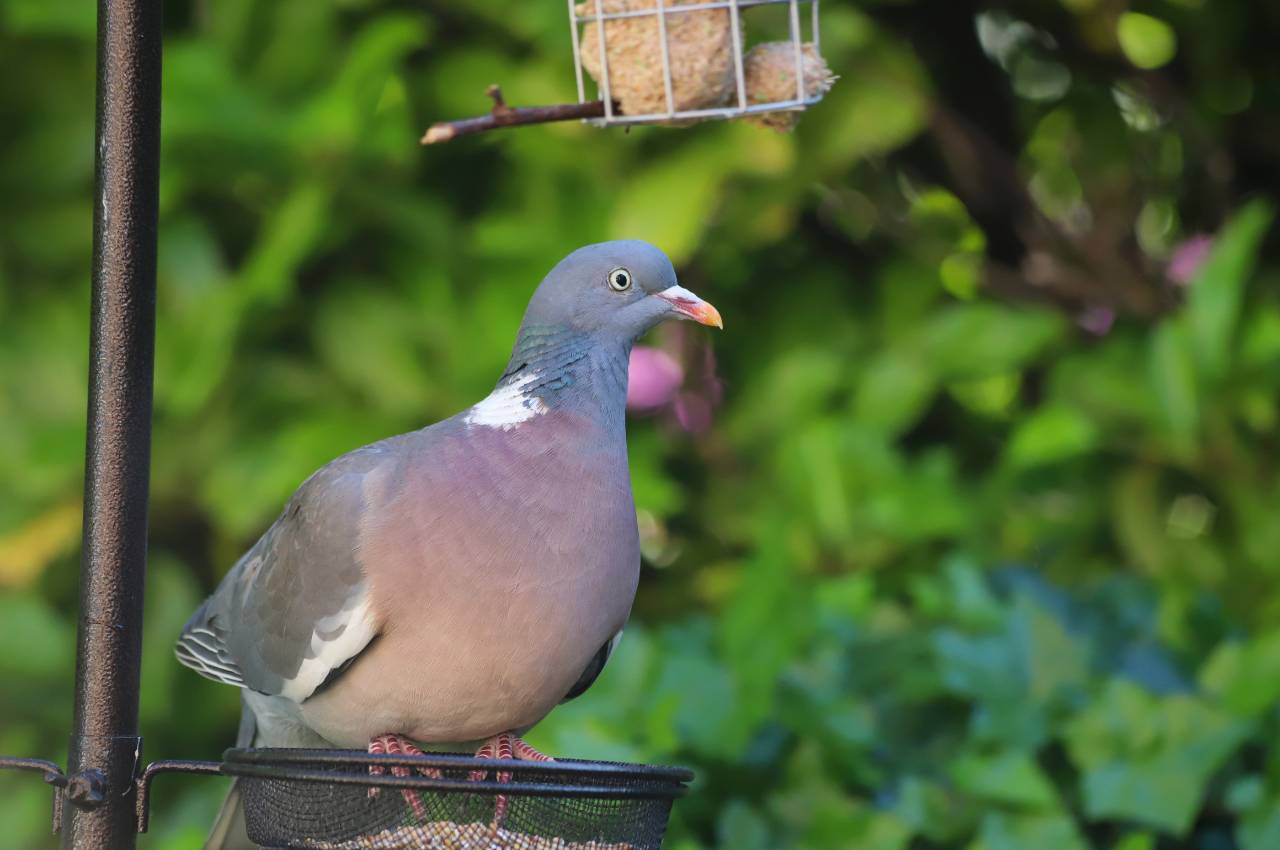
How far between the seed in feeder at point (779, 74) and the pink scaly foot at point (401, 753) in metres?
1.05

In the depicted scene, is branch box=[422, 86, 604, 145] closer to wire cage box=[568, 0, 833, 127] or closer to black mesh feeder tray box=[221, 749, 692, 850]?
wire cage box=[568, 0, 833, 127]

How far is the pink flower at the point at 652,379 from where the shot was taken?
13.4 feet

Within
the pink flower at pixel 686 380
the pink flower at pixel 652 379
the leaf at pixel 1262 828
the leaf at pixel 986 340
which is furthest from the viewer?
the pink flower at pixel 686 380

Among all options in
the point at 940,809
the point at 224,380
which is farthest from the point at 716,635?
the point at 224,380

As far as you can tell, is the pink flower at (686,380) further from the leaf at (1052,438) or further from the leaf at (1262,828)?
the leaf at (1262,828)

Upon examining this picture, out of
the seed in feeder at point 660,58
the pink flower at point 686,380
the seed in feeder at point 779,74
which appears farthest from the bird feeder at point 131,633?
the pink flower at point 686,380

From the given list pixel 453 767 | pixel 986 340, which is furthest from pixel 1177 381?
pixel 453 767

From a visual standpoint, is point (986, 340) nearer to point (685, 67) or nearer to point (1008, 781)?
point (1008, 781)

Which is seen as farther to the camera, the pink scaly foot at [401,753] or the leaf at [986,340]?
the leaf at [986,340]

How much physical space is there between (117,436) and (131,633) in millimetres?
220

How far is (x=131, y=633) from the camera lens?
1.69 meters

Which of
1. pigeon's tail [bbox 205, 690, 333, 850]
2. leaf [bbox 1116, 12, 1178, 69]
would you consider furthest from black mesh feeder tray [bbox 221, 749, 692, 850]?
leaf [bbox 1116, 12, 1178, 69]

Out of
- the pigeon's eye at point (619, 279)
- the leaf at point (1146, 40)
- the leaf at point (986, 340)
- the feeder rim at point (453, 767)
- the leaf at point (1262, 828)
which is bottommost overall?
the leaf at point (1262, 828)

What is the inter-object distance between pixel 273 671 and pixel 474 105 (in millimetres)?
2253
